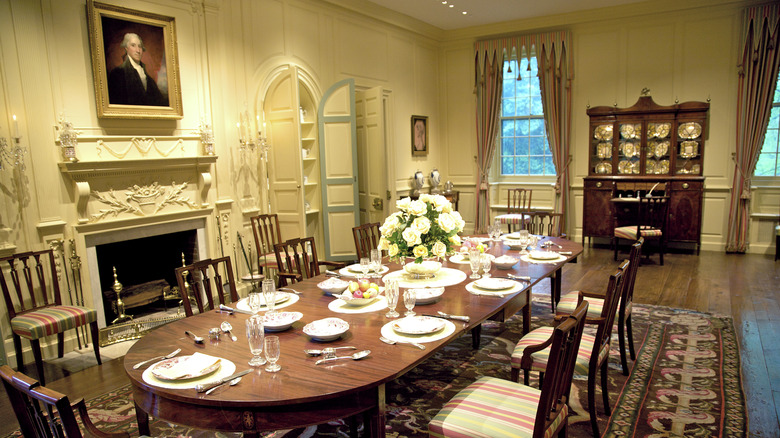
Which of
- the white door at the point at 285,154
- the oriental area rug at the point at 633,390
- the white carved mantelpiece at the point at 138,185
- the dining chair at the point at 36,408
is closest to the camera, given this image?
the dining chair at the point at 36,408

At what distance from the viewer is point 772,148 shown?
257 inches

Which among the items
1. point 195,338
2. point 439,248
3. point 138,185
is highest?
point 138,185

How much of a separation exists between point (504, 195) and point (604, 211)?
5.98 ft

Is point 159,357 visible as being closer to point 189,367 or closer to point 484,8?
point 189,367

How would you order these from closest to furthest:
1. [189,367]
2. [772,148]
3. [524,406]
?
[189,367] < [524,406] < [772,148]

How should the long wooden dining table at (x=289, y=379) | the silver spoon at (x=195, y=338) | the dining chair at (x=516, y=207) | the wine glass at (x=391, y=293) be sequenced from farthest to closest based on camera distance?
the dining chair at (x=516, y=207)
the wine glass at (x=391, y=293)
the silver spoon at (x=195, y=338)
the long wooden dining table at (x=289, y=379)

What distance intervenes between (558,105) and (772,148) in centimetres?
284

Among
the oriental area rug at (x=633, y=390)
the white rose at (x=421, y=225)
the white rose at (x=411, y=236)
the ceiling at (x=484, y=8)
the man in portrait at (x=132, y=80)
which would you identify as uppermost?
the ceiling at (x=484, y=8)

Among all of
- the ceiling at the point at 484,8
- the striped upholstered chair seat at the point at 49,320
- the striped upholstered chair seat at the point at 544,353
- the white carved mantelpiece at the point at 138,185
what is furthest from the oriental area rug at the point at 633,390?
the ceiling at the point at 484,8

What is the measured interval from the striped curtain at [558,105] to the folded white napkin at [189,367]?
678cm

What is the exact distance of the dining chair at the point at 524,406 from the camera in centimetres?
169

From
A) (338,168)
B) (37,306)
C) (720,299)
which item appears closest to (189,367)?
(37,306)

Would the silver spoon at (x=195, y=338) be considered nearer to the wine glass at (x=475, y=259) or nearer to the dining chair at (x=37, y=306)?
the wine glass at (x=475, y=259)

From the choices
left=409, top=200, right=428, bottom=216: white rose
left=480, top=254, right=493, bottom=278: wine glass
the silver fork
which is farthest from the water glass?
left=480, top=254, right=493, bottom=278: wine glass
